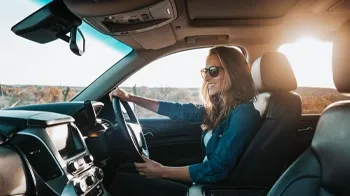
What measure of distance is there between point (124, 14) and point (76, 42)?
1.61 ft

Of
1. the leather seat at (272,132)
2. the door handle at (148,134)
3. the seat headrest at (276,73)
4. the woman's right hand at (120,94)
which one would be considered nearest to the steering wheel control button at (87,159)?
the woman's right hand at (120,94)

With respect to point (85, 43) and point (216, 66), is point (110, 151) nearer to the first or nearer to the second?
point (85, 43)

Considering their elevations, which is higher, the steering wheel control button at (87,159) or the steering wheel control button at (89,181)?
the steering wheel control button at (87,159)

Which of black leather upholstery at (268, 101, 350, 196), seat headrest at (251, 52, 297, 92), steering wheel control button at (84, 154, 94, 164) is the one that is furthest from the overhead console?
black leather upholstery at (268, 101, 350, 196)

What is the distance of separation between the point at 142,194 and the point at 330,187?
4.37 feet

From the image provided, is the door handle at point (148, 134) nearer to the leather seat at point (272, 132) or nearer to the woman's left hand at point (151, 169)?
the woman's left hand at point (151, 169)

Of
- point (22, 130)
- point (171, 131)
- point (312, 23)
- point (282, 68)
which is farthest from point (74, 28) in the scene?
point (312, 23)

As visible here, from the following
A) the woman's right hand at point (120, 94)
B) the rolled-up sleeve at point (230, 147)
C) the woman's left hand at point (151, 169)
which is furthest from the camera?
the woman's right hand at point (120, 94)

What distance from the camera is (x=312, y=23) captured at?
2.84m

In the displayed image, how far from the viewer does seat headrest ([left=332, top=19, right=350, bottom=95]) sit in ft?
4.21

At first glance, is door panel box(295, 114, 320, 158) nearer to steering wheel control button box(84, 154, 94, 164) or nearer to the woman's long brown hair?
the woman's long brown hair

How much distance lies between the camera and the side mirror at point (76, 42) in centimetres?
197

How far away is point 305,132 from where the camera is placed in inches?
127

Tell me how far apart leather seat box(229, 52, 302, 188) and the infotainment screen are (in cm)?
87
